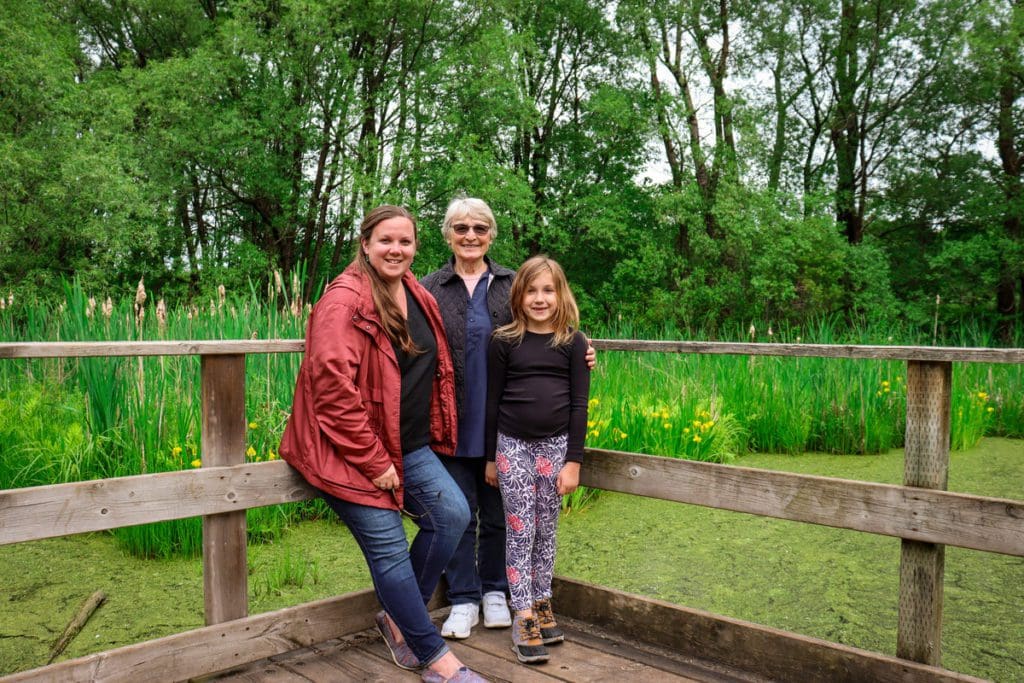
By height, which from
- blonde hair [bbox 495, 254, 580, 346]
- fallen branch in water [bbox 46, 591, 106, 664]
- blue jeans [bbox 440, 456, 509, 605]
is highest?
blonde hair [bbox 495, 254, 580, 346]

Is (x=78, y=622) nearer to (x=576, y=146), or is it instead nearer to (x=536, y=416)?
(x=536, y=416)

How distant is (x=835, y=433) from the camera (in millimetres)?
7121

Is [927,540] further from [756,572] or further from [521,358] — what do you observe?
[756,572]

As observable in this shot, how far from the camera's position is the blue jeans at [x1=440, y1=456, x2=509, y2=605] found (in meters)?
3.00

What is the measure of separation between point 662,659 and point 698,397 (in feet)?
14.5

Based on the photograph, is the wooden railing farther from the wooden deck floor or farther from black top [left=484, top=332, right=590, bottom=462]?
black top [left=484, top=332, right=590, bottom=462]

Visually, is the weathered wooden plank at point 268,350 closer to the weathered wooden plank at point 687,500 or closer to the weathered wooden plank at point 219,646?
the weathered wooden plank at point 687,500

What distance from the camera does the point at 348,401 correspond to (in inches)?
92.7

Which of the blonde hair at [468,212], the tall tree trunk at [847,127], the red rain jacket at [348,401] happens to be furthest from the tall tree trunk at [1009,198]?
the red rain jacket at [348,401]

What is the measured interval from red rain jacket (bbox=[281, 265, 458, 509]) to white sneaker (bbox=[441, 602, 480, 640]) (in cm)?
62

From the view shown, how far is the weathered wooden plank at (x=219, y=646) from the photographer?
229cm

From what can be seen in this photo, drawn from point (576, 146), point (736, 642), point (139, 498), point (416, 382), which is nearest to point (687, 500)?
point (736, 642)

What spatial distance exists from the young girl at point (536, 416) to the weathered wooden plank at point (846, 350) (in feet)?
2.03

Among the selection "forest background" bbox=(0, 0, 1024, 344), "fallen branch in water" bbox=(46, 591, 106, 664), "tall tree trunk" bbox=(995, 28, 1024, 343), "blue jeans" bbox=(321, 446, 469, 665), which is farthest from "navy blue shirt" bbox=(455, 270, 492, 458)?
"tall tree trunk" bbox=(995, 28, 1024, 343)
